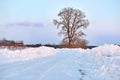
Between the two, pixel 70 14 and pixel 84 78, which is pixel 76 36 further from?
pixel 84 78

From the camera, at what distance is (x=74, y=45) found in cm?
5812

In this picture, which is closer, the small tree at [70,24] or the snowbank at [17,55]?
the snowbank at [17,55]

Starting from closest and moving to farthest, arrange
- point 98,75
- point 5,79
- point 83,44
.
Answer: point 5,79 → point 98,75 → point 83,44

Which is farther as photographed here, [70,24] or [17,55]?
A: [70,24]

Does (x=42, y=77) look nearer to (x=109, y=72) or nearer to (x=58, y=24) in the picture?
(x=109, y=72)

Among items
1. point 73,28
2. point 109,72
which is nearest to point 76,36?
point 73,28

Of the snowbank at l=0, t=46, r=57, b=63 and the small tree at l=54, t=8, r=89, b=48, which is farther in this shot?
the small tree at l=54, t=8, r=89, b=48

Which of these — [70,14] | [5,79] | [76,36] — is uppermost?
[70,14]

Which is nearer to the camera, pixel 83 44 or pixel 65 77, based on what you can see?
pixel 65 77

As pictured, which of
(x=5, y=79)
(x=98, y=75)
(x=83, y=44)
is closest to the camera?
(x=5, y=79)

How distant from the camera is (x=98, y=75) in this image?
12.0 metres

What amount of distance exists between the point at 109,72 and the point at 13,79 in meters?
4.15

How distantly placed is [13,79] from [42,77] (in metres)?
1.10

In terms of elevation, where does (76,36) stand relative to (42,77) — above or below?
above
